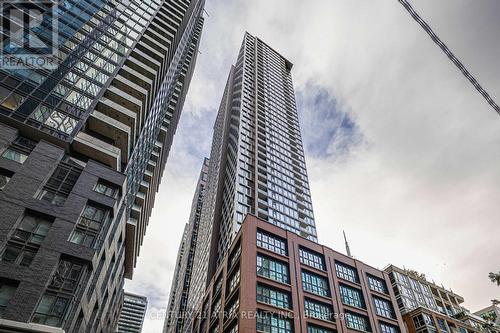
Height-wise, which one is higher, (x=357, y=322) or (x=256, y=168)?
(x=256, y=168)

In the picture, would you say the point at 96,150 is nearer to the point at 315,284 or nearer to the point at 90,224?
the point at 90,224

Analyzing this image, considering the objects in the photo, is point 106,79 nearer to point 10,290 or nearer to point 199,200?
point 10,290

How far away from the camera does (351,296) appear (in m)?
39.1

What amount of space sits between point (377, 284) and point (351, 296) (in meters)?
7.73

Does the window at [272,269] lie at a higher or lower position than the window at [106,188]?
lower

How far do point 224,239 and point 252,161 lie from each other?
20.0 metres

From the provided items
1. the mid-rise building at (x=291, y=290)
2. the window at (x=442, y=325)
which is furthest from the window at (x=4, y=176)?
the window at (x=442, y=325)

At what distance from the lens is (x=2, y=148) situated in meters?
22.2

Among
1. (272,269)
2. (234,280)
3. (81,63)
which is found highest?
(81,63)

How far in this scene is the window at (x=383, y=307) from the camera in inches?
1591

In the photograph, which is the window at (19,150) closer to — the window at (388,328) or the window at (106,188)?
the window at (106,188)

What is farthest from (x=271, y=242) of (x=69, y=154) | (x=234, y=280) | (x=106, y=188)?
(x=69, y=154)

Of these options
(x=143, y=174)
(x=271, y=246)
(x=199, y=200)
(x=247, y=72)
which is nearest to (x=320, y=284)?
(x=271, y=246)

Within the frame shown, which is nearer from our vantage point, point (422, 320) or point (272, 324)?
point (272, 324)
